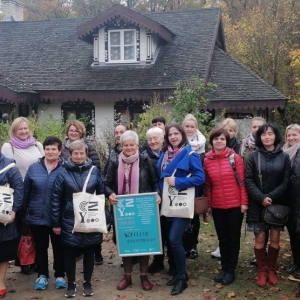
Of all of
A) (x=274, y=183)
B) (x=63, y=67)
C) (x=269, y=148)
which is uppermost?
(x=63, y=67)

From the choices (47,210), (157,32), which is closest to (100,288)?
(47,210)

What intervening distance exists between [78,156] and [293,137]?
277 cm

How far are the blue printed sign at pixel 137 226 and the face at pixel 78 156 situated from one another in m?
0.65

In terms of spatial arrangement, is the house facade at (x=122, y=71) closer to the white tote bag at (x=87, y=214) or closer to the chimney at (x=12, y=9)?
the chimney at (x=12, y=9)

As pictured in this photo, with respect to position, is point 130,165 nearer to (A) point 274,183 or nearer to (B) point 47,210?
(B) point 47,210

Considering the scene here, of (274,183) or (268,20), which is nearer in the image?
(274,183)

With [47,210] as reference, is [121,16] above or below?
above

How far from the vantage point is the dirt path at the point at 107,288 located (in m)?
5.55

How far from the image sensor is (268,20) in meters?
25.1

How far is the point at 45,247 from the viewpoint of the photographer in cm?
573

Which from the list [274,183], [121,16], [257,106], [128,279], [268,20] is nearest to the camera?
[274,183]

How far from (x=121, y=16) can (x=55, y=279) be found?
14296 millimetres

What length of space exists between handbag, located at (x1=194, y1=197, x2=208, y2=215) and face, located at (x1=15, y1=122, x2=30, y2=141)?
242cm

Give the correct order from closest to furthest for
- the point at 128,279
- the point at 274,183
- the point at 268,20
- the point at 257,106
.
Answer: the point at 274,183 < the point at 128,279 < the point at 257,106 < the point at 268,20
